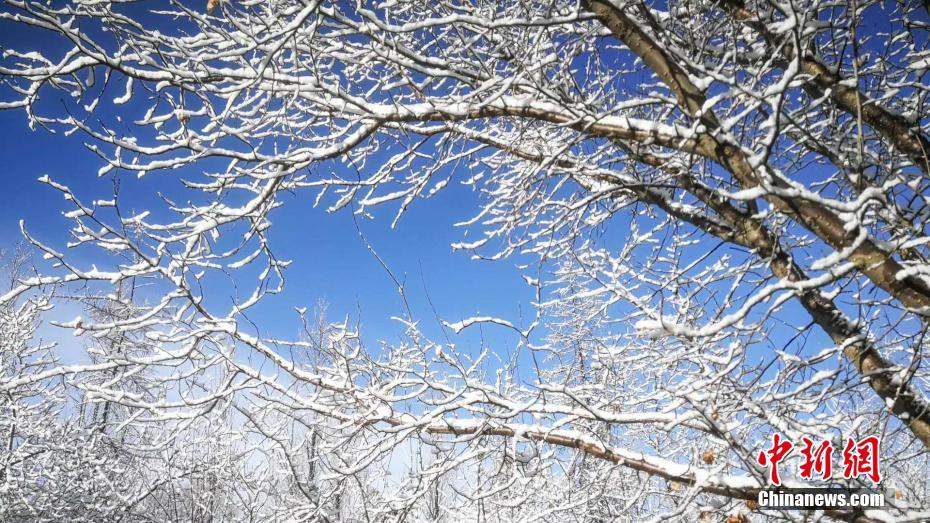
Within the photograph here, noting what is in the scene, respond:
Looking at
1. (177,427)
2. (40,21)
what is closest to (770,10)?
(40,21)

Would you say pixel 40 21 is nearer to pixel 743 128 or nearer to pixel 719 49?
pixel 743 128

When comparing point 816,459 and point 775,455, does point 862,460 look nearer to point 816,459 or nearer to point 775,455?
point 816,459

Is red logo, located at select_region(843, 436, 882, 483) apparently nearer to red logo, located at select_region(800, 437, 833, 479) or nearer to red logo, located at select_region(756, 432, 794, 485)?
red logo, located at select_region(800, 437, 833, 479)

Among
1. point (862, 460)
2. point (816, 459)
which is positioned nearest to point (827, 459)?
point (816, 459)

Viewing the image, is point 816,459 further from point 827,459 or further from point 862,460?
point 862,460

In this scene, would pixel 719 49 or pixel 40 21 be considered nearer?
pixel 40 21

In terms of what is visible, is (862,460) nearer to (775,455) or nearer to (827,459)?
(827,459)

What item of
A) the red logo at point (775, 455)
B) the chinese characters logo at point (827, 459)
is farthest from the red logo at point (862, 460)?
the red logo at point (775, 455)

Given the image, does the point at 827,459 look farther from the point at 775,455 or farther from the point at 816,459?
the point at 775,455

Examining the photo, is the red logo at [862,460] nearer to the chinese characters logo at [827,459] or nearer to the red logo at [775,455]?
the chinese characters logo at [827,459]

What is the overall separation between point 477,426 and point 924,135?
335 centimetres

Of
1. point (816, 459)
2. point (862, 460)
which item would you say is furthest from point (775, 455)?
point (862, 460)

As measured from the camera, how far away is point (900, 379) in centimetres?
267

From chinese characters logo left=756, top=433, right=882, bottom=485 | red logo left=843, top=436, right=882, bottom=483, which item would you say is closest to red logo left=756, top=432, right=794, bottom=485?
chinese characters logo left=756, top=433, right=882, bottom=485
